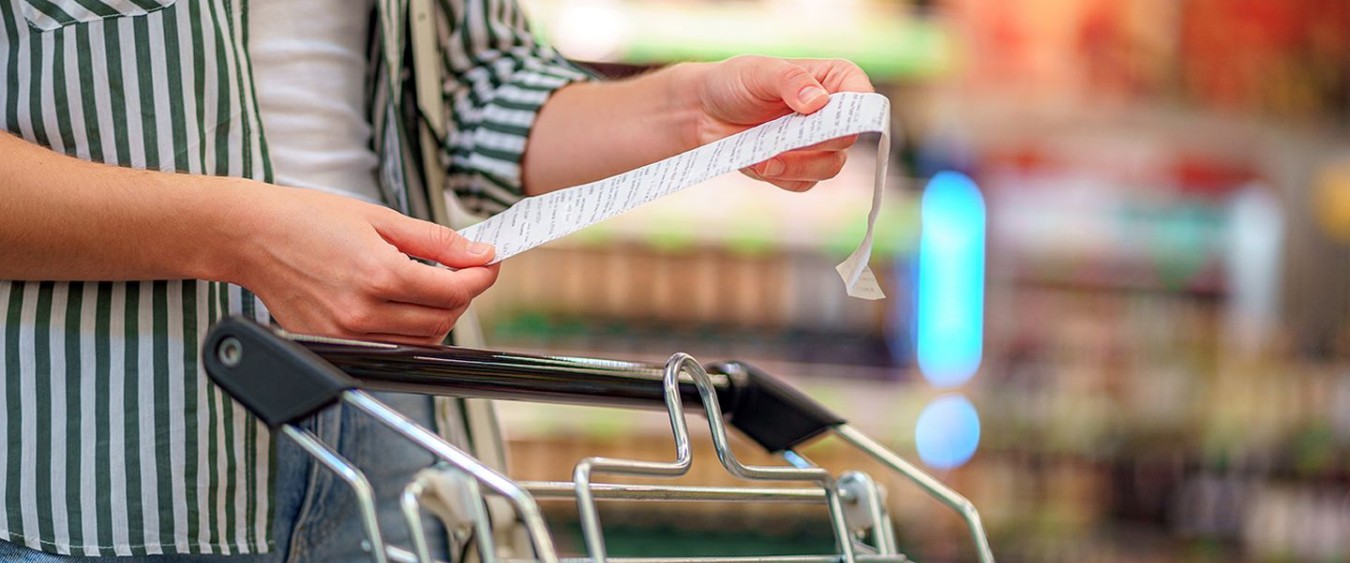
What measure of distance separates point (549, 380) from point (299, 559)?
11.7 inches

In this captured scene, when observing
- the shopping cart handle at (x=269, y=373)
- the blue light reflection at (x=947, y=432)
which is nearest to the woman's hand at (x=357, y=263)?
the shopping cart handle at (x=269, y=373)

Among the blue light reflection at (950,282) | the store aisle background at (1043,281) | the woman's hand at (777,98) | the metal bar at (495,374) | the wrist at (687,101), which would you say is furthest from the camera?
the blue light reflection at (950,282)

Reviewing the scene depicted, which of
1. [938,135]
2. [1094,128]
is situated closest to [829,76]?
[938,135]

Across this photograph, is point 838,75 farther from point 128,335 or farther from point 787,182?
point 128,335

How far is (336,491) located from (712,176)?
40cm

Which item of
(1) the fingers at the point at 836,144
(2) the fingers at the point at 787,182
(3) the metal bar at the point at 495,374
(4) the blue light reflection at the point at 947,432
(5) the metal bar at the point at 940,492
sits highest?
(1) the fingers at the point at 836,144

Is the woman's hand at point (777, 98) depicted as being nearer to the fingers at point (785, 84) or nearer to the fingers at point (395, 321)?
the fingers at point (785, 84)

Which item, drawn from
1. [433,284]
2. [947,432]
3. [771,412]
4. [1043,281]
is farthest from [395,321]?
[1043,281]

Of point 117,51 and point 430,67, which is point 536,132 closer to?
point 430,67

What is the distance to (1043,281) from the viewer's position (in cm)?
307

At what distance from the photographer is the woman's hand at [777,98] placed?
745 mm

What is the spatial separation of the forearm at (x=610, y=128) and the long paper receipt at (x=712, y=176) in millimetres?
162

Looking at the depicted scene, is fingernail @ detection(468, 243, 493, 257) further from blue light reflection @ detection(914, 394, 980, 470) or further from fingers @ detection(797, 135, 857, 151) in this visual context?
blue light reflection @ detection(914, 394, 980, 470)

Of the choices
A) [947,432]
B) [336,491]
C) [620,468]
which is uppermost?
[620,468]
